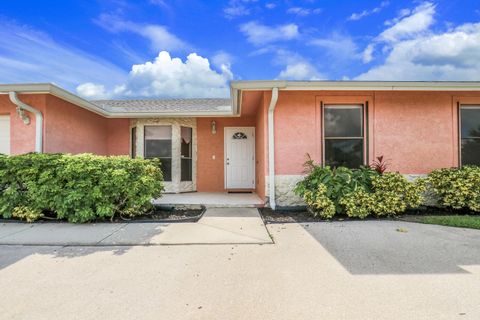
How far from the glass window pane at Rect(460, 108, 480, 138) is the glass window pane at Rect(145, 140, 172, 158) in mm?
8484

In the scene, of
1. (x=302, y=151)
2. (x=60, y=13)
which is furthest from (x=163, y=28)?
(x=302, y=151)

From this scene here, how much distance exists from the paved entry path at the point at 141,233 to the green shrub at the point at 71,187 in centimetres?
30

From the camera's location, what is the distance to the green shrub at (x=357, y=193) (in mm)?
5023

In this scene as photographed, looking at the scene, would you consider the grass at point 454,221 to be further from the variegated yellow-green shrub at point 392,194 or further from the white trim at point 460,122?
the white trim at point 460,122

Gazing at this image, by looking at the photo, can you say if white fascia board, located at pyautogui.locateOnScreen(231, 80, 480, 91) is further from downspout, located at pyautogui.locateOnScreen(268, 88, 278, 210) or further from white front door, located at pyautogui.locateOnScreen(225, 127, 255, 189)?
white front door, located at pyautogui.locateOnScreen(225, 127, 255, 189)

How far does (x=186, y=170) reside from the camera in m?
8.76

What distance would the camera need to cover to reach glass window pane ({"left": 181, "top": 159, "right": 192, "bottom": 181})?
865 centimetres

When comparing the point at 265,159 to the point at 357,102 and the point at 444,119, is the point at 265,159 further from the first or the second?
the point at 444,119

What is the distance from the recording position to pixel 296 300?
215 cm

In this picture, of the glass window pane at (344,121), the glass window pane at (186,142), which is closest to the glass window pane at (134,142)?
the glass window pane at (186,142)

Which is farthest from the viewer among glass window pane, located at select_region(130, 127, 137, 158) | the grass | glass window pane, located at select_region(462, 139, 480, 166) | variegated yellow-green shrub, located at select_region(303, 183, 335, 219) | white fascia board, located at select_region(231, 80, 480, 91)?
glass window pane, located at select_region(130, 127, 137, 158)

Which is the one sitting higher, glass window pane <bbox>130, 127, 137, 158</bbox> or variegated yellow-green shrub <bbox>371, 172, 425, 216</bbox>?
glass window pane <bbox>130, 127, 137, 158</bbox>

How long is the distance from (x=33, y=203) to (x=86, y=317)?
4.29 metres

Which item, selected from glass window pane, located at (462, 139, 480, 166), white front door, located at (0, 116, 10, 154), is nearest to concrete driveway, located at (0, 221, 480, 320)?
glass window pane, located at (462, 139, 480, 166)
